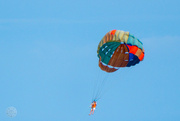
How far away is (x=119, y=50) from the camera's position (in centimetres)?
8400

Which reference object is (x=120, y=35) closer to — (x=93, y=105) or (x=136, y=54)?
(x=136, y=54)

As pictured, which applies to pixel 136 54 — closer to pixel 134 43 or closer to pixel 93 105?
pixel 134 43

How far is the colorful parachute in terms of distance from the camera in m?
82.1

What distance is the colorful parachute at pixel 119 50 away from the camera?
3231 inches

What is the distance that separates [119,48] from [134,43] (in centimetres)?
215

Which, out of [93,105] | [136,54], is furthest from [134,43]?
[93,105]

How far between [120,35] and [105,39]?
185cm

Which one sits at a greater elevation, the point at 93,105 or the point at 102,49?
the point at 102,49

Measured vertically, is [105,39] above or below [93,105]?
above

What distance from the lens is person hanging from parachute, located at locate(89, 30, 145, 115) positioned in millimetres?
82062

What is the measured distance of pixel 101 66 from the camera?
86.6m

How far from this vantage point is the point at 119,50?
84.0 m

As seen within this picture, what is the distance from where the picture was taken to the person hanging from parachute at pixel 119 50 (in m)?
82.1

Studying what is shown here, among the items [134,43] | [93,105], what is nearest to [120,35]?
[134,43]
